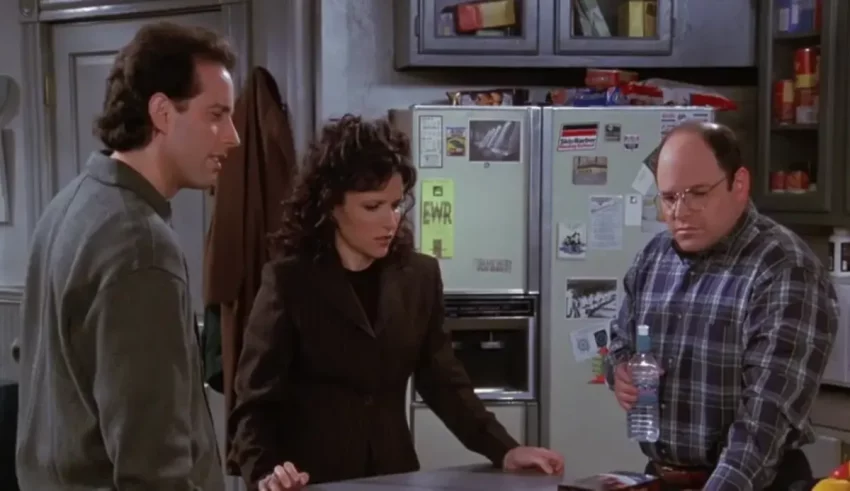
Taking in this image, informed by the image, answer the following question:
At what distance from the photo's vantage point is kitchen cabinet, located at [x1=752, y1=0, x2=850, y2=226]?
355 centimetres

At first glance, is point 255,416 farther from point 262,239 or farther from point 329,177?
point 262,239

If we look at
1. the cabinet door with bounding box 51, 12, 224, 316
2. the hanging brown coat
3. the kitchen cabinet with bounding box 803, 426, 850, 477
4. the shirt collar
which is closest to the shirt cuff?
the shirt collar

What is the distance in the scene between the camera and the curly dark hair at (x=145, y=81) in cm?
157

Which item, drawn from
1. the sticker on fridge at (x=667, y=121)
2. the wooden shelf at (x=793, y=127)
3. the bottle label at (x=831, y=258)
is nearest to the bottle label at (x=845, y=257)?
the bottle label at (x=831, y=258)

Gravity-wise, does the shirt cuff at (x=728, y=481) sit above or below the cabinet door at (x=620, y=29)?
below

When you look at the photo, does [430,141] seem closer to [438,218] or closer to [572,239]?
[438,218]

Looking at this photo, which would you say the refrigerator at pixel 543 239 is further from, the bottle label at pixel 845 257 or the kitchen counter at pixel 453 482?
the kitchen counter at pixel 453 482

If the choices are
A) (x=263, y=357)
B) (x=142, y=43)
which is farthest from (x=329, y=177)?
(x=142, y=43)

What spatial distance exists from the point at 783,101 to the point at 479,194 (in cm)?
117

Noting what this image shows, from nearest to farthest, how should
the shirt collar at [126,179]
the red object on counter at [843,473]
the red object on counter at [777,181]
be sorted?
the shirt collar at [126,179] < the red object on counter at [843,473] < the red object on counter at [777,181]

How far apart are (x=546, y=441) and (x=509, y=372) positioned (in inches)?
10.4

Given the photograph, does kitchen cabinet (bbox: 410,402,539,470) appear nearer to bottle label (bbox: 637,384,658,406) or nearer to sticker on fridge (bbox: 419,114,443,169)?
sticker on fridge (bbox: 419,114,443,169)

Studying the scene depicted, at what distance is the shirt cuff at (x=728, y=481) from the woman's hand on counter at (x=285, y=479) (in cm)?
70

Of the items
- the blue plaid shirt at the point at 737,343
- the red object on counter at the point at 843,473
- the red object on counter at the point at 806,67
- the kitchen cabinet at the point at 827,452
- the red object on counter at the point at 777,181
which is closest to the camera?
the red object on counter at the point at 843,473
